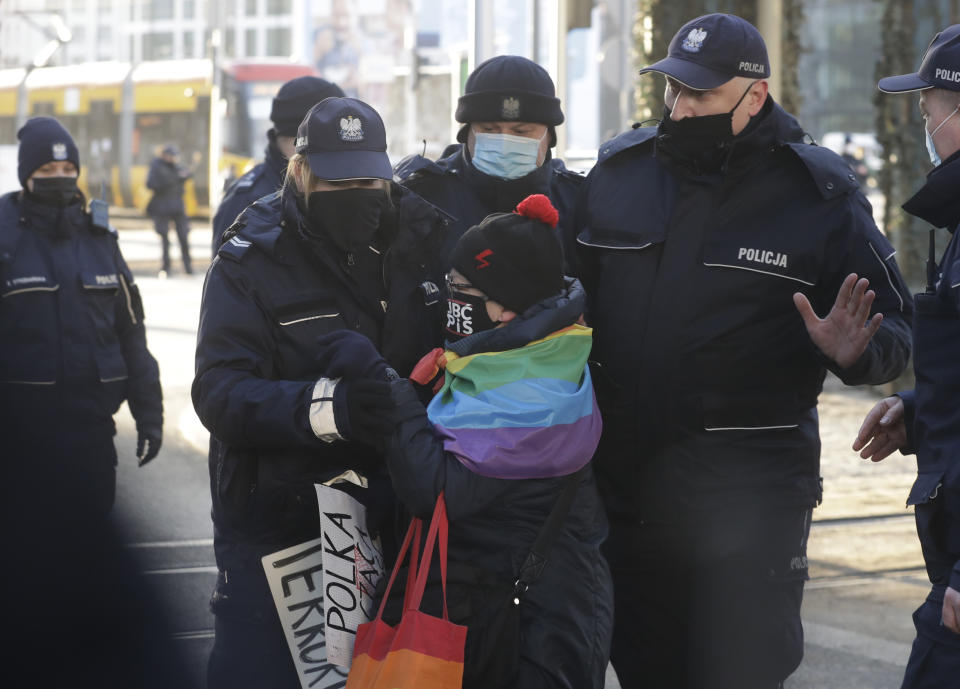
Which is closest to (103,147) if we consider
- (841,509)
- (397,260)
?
(841,509)

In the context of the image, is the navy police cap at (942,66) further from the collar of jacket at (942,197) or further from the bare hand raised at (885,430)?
the bare hand raised at (885,430)

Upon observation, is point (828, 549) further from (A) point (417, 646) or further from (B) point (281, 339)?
(A) point (417, 646)

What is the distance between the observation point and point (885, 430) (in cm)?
327

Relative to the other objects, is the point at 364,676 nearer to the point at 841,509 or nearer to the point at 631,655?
the point at 631,655

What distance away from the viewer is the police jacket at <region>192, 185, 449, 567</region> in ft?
10.2

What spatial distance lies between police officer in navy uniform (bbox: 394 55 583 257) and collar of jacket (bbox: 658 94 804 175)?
0.66 m

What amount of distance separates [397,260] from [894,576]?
3.96 metres

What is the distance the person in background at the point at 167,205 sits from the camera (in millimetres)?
20484

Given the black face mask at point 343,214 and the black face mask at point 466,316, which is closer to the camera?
the black face mask at point 466,316

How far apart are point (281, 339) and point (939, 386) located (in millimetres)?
1492

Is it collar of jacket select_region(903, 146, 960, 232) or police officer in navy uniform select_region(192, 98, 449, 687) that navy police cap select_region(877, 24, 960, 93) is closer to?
collar of jacket select_region(903, 146, 960, 232)

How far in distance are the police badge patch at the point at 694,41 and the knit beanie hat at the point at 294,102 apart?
8.55 feet

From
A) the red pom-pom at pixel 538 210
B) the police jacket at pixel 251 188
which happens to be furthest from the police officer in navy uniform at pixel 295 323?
the police jacket at pixel 251 188

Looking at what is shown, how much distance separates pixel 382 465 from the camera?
130 inches
